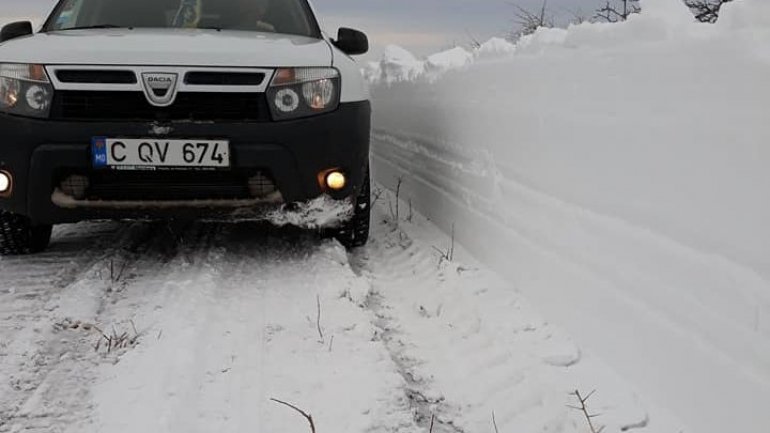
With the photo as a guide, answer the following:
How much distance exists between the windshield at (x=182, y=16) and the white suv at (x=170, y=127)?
23.9 inches

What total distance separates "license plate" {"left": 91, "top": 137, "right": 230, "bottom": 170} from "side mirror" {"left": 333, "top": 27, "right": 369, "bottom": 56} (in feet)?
4.83

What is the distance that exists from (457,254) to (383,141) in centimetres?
317

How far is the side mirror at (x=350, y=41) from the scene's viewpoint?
457cm

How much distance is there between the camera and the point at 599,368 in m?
2.43

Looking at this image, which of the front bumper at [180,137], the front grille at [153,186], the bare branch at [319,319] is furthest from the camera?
the front grille at [153,186]

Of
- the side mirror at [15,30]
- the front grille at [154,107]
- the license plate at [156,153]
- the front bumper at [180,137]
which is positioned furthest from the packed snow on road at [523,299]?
the side mirror at [15,30]

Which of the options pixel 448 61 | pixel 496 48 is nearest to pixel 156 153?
pixel 496 48

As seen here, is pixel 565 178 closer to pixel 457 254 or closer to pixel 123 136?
pixel 457 254

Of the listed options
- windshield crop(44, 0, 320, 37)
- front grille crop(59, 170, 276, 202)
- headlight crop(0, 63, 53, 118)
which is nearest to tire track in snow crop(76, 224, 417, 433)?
front grille crop(59, 170, 276, 202)

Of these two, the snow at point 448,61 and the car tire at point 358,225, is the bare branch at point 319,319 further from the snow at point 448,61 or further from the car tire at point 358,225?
the snow at point 448,61

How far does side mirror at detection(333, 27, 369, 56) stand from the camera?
4574 mm

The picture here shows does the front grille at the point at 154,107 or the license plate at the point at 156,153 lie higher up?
the front grille at the point at 154,107

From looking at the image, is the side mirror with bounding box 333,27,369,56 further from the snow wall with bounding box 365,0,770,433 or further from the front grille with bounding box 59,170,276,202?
the front grille with bounding box 59,170,276,202

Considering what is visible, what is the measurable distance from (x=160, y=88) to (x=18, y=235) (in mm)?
1197
